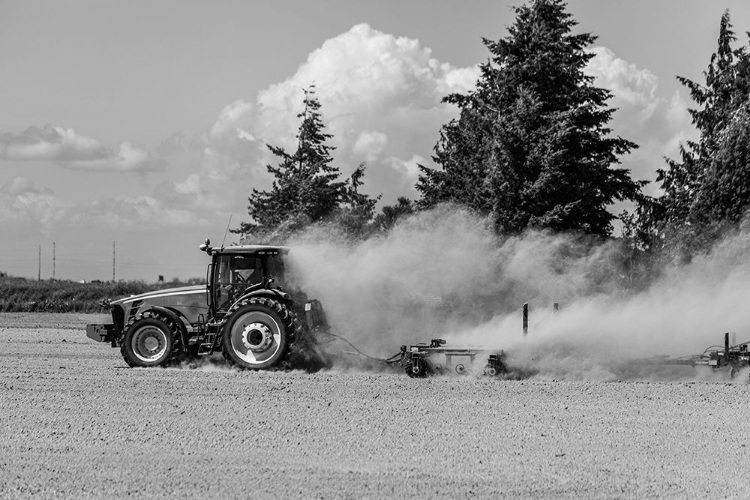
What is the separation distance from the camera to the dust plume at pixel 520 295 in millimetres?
20906

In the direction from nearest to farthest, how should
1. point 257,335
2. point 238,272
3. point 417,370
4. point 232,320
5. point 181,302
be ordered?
point 417,370
point 232,320
point 257,335
point 238,272
point 181,302

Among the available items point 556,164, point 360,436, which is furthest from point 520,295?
point 360,436

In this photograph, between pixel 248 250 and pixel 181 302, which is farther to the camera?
pixel 181 302

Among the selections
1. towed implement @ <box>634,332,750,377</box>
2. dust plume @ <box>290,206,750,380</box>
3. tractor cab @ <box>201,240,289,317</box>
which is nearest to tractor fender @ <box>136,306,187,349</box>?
tractor cab @ <box>201,240,289,317</box>

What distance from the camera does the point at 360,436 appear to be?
528 inches

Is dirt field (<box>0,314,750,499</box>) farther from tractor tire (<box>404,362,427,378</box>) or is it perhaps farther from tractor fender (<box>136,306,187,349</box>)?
tractor fender (<box>136,306,187,349</box>)

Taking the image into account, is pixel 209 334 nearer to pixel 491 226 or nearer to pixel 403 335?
pixel 403 335

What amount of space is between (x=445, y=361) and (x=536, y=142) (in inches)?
712

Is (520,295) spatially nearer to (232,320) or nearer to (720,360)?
(720,360)

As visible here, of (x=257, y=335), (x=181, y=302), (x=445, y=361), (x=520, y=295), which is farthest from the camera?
(x=520, y=295)

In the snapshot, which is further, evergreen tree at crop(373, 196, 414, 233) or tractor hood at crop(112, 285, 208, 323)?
evergreen tree at crop(373, 196, 414, 233)

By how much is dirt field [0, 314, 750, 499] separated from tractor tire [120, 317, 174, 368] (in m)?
0.66

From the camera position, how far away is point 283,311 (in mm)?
20078

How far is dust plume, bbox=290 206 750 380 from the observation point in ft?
68.6
